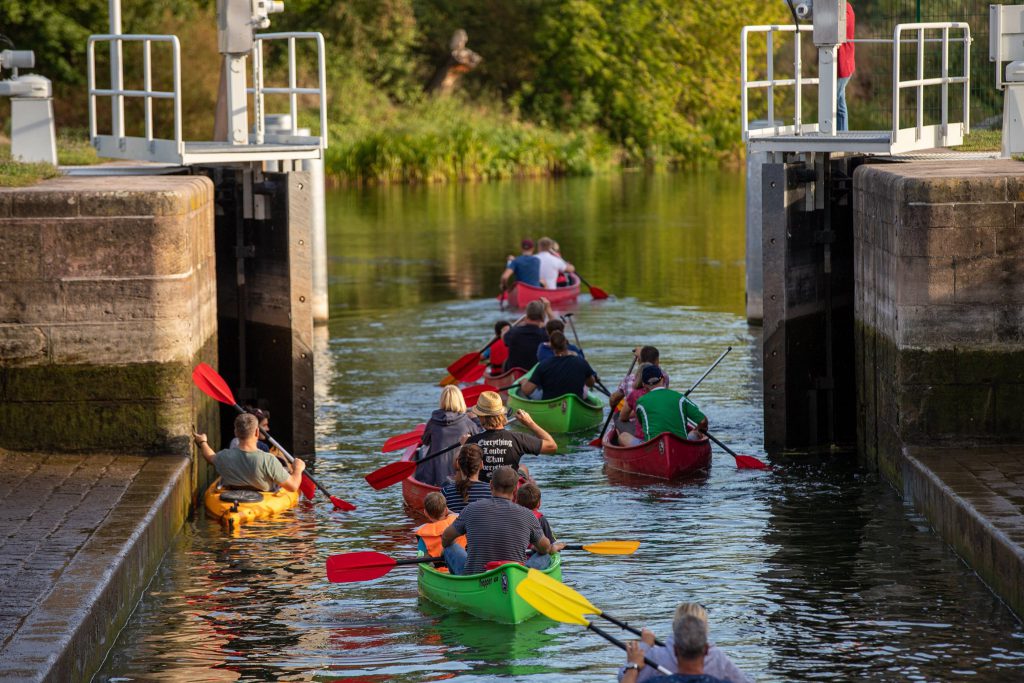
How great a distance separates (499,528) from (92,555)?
8.77ft

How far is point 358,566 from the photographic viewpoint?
1219 cm

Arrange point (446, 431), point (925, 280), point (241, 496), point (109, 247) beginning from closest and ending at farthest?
point (109, 247), point (925, 280), point (241, 496), point (446, 431)

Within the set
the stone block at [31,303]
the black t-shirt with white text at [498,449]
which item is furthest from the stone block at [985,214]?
the stone block at [31,303]

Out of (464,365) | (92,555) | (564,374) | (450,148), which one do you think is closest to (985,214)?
(564,374)

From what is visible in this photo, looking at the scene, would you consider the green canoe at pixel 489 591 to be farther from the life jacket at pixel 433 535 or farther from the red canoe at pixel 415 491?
the red canoe at pixel 415 491

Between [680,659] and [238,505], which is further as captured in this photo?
[238,505]

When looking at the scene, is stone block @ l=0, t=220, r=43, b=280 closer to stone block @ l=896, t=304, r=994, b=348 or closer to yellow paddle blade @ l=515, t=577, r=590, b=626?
yellow paddle blade @ l=515, t=577, r=590, b=626

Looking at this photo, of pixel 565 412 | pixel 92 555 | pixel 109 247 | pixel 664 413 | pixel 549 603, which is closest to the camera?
pixel 549 603

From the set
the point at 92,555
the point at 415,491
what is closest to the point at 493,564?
the point at 92,555

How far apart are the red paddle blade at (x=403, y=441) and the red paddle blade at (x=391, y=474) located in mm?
887

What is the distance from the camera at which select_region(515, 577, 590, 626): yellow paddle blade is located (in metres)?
10.1

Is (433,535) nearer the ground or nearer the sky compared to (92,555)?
nearer the ground

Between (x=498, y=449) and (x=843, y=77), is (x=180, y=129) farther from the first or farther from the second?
(x=843, y=77)

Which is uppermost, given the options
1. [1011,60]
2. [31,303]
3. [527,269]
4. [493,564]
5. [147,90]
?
[1011,60]
